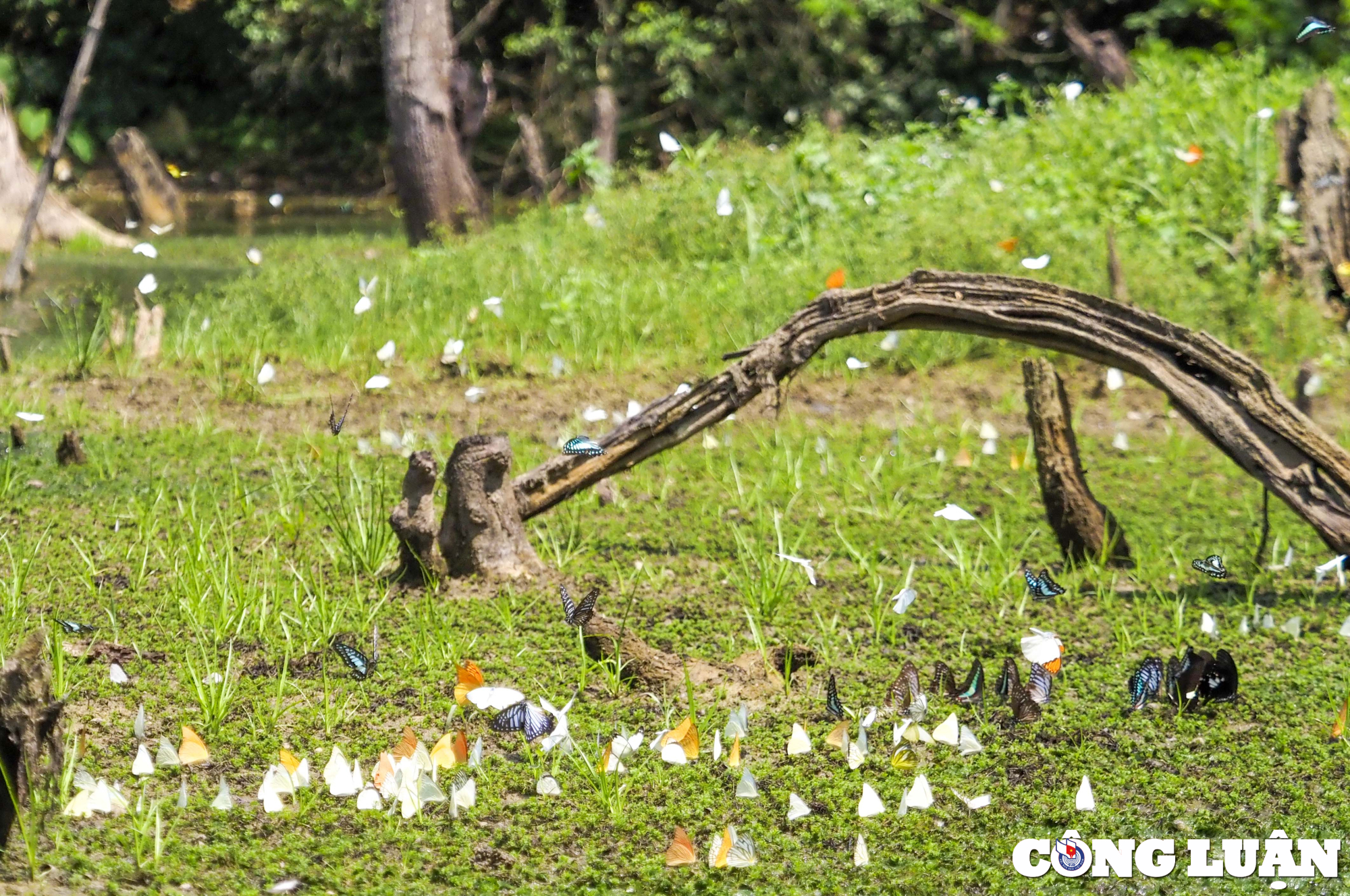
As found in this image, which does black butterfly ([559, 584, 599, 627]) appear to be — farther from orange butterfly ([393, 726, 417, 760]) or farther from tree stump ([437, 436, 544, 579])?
orange butterfly ([393, 726, 417, 760])

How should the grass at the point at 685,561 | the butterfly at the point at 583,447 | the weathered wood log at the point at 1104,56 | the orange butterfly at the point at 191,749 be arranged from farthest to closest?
the weathered wood log at the point at 1104,56 → the butterfly at the point at 583,447 → the orange butterfly at the point at 191,749 → the grass at the point at 685,561

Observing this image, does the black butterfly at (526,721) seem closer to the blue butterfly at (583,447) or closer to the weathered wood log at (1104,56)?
the blue butterfly at (583,447)

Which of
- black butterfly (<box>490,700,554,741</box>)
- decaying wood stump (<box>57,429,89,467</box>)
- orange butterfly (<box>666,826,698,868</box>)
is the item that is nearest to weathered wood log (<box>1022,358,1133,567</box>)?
black butterfly (<box>490,700,554,741</box>)

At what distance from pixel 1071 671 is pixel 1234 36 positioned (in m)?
12.5

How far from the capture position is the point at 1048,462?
4121mm

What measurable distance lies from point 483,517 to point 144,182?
963 centimetres

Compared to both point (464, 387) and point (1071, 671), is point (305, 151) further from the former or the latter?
point (1071, 671)

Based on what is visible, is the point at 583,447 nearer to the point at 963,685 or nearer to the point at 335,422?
the point at 335,422

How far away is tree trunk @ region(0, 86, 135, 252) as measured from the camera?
31.6 feet

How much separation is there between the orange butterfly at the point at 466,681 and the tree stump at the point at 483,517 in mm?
743

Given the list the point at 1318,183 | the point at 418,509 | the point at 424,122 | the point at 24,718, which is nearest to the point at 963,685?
the point at 418,509

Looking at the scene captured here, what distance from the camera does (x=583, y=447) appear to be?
12.1ft

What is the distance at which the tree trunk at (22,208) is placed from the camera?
962cm

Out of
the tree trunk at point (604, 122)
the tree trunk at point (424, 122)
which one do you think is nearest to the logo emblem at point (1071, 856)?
the tree trunk at point (424, 122)
